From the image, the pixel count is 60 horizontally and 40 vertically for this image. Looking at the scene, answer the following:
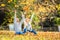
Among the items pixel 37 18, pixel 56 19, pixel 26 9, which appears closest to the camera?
pixel 26 9

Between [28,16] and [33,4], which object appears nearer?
[33,4]

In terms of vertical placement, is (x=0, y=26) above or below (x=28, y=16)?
below

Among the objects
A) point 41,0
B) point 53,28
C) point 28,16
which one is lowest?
point 53,28

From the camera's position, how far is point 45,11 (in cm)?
2023

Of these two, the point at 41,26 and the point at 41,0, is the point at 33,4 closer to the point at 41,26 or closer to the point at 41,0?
the point at 41,0

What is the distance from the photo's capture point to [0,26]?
25.1m

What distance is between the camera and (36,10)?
19453 millimetres

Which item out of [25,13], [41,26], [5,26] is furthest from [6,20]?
[25,13]

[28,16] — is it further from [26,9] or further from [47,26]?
[47,26]

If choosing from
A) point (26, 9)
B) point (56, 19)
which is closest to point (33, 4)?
point (26, 9)

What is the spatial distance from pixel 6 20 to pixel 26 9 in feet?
22.3

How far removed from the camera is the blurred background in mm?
16453

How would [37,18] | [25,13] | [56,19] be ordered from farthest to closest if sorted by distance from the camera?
[56,19] < [37,18] < [25,13]

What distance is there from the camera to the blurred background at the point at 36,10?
16453 mm
